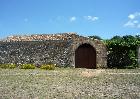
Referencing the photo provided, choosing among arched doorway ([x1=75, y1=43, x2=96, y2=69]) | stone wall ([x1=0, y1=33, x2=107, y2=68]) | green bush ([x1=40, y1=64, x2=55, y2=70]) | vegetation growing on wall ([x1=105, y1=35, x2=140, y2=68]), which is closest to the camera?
green bush ([x1=40, y1=64, x2=55, y2=70])

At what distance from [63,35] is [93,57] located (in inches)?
144

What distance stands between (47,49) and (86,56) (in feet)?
13.3

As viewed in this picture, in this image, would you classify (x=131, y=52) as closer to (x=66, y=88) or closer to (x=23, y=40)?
(x=23, y=40)

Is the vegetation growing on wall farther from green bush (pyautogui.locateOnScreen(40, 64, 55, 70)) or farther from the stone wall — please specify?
green bush (pyautogui.locateOnScreen(40, 64, 55, 70))

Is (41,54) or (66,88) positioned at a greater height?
(41,54)

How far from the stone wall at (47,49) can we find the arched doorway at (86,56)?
0.54 metres

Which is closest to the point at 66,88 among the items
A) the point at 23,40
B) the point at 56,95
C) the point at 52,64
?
the point at 56,95

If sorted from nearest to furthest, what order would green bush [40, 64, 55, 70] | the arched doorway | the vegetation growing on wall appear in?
1. green bush [40, 64, 55, 70]
2. the arched doorway
3. the vegetation growing on wall

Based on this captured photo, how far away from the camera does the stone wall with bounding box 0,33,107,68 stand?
32.9 metres

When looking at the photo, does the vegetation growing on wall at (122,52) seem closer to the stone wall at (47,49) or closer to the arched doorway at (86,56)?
the stone wall at (47,49)

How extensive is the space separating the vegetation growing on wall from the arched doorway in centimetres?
205

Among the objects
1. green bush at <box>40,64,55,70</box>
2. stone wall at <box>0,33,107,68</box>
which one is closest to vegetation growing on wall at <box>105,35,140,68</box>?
stone wall at <box>0,33,107,68</box>

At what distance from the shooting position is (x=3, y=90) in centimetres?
1520

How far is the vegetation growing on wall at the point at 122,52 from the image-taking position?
34875 millimetres
